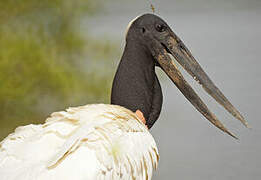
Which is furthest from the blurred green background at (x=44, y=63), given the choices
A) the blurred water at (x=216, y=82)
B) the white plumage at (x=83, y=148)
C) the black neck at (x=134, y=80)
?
the white plumage at (x=83, y=148)

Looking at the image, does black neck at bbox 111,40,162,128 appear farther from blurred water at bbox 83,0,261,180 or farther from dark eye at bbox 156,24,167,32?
blurred water at bbox 83,0,261,180

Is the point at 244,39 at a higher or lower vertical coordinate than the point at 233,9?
lower

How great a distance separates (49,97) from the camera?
2551mm

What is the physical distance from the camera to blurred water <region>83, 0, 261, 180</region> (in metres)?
2.47

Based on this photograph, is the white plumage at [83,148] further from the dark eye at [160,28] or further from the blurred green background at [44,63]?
the blurred green background at [44,63]

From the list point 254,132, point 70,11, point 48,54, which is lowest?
point 254,132

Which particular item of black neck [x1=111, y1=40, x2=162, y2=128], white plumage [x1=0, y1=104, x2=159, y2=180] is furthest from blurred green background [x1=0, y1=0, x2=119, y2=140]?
white plumage [x1=0, y1=104, x2=159, y2=180]

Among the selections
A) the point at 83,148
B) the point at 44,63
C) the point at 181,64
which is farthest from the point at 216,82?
the point at 83,148

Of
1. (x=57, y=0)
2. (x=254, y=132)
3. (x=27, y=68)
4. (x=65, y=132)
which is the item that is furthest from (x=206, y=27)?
(x=65, y=132)

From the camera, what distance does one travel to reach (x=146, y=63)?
5.35 feet

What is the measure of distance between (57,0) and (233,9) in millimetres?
1005

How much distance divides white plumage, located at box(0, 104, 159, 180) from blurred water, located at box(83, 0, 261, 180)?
1.12m

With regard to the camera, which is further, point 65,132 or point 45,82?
point 45,82

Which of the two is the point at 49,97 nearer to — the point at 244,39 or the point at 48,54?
the point at 48,54
